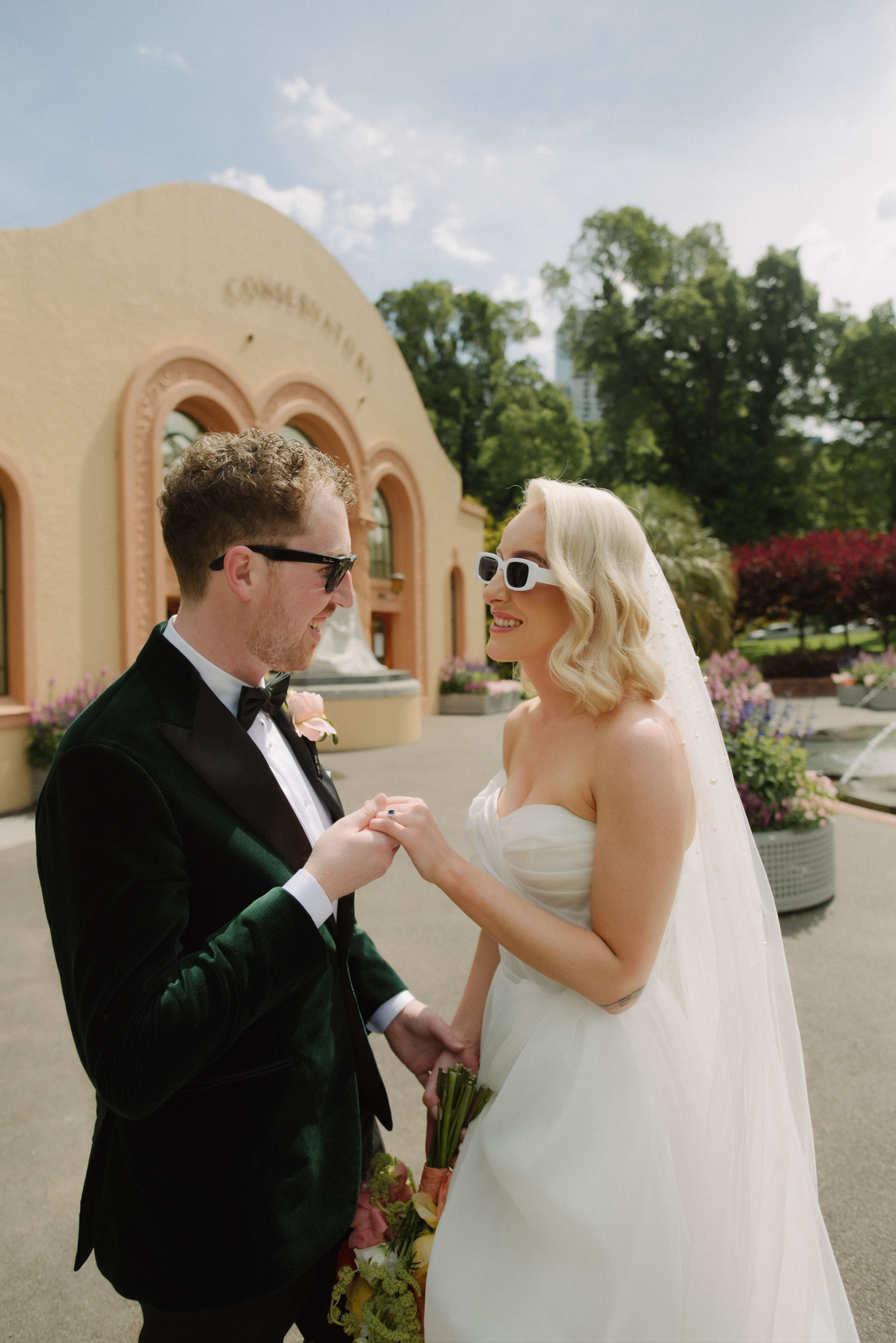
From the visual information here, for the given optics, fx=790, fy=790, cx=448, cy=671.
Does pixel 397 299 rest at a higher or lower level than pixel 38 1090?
higher

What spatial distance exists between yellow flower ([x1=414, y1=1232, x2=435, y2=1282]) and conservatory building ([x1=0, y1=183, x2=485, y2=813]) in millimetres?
7944

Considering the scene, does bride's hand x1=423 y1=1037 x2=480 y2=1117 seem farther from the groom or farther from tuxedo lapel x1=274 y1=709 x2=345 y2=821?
A: tuxedo lapel x1=274 y1=709 x2=345 y2=821

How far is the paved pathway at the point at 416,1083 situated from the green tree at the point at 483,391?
92.2 ft

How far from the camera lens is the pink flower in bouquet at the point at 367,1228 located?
1738mm

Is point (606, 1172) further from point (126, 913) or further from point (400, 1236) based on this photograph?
point (126, 913)

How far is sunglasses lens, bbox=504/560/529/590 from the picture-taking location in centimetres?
191

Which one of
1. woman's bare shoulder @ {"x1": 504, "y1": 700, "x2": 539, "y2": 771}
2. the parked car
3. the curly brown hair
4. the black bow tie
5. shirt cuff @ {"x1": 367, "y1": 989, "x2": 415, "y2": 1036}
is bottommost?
shirt cuff @ {"x1": 367, "y1": 989, "x2": 415, "y2": 1036}

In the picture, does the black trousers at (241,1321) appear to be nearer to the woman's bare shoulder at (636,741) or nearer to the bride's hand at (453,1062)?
the bride's hand at (453,1062)

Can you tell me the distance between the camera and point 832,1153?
10.6 feet

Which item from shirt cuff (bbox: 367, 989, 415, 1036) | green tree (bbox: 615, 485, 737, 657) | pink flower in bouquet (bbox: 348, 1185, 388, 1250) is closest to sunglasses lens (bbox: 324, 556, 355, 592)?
shirt cuff (bbox: 367, 989, 415, 1036)

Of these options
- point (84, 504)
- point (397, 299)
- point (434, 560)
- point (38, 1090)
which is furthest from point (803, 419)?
point (38, 1090)

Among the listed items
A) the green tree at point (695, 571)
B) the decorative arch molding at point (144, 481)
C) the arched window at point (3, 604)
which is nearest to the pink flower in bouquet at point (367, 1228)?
the arched window at point (3, 604)

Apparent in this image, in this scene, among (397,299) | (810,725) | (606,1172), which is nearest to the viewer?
(606,1172)

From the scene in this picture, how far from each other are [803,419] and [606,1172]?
4046cm
